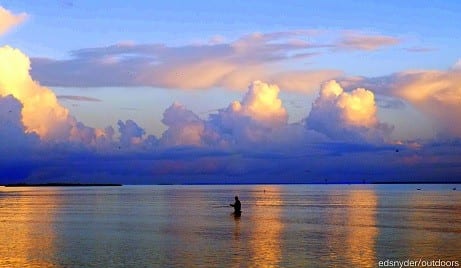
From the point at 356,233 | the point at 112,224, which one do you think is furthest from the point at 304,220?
the point at 112,224

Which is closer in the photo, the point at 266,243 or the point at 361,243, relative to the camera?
the point at 361,243

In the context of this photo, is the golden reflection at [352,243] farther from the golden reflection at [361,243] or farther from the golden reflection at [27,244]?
the golden reflection at [27,244]

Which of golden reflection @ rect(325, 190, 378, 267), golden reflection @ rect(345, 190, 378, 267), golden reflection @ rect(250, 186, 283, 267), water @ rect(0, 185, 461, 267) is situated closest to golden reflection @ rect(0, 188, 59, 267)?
water @ rect(0, 185, 461, 267)

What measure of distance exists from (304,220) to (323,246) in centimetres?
2273

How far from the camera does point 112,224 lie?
54.8 meters

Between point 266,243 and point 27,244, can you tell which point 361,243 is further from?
point 27,244

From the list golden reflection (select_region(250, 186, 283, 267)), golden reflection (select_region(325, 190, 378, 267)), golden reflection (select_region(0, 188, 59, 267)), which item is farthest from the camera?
golden reflection (select_region(0, 188, 59, 267))

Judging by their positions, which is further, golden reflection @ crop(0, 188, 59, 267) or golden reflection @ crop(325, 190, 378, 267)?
golden reflection @ crop(0, 188, 59, 267)

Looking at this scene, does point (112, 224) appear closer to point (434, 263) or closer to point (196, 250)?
point (196, 250)

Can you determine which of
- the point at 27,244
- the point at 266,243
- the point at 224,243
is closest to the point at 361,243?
the point at 266,243

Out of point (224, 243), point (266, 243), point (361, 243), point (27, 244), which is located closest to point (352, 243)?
point (361, 243)

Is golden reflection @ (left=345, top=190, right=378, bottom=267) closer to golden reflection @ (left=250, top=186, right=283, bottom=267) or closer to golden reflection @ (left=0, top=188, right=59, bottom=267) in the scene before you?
golden reflection @ (left=250, top=186, right=283, bottom=267)

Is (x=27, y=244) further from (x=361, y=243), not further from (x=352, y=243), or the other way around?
(x=361, y=243)

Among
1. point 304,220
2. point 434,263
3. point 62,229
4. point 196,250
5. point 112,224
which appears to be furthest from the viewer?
point 304,220
